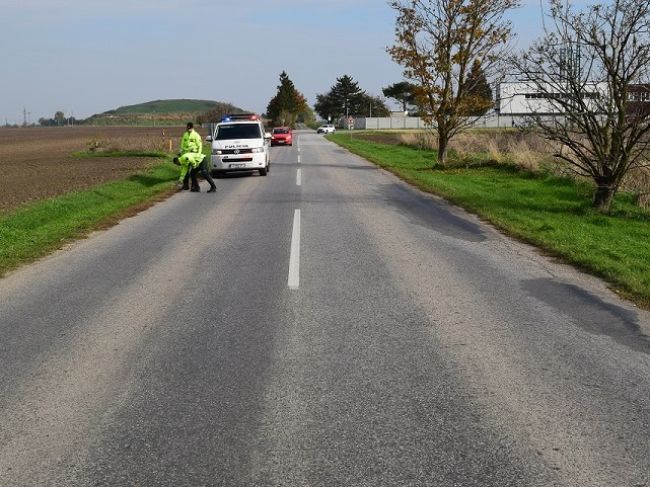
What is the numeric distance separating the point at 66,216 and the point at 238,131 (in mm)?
11111

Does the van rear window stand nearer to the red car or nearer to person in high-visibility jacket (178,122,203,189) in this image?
person in high-visibility jacket (178,122,203,189)

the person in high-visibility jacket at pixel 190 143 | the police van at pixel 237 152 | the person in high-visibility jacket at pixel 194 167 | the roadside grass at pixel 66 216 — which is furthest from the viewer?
the police van at pixel 237 152

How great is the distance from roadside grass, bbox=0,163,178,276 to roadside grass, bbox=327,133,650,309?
283 inches

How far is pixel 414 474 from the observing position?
349 centimetres

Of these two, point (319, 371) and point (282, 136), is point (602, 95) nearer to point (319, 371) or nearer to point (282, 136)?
point (319, 371)

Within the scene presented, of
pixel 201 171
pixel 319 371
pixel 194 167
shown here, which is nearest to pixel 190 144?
pixel 194 167

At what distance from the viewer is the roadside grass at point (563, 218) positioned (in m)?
8.69

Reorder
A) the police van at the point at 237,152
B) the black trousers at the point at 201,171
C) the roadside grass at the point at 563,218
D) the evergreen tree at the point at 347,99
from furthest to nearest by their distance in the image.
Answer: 1. the evergreen tree at the point at 347,99
2. the police van at the point at 237,152
3. the black trousers at the point at 201,171
4. the roadside grass at the point at 563,218

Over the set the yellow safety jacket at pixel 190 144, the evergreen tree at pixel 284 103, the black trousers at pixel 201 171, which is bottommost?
the black trousers at pixel 201 171

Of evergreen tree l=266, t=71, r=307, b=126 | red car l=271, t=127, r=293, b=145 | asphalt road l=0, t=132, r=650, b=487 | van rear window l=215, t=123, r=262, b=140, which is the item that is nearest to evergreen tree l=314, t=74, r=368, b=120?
evergreen tree l=266, t=71, r=307, b=126

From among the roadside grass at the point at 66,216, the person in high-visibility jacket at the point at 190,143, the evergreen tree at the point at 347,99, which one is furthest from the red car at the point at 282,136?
the evergreen tree at the point at 347,99

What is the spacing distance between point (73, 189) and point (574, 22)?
13442mm

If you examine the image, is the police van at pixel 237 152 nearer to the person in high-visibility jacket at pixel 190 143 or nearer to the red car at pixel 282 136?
the person in high-visibility jacket at pixel 190 143

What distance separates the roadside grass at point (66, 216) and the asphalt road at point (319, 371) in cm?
105
